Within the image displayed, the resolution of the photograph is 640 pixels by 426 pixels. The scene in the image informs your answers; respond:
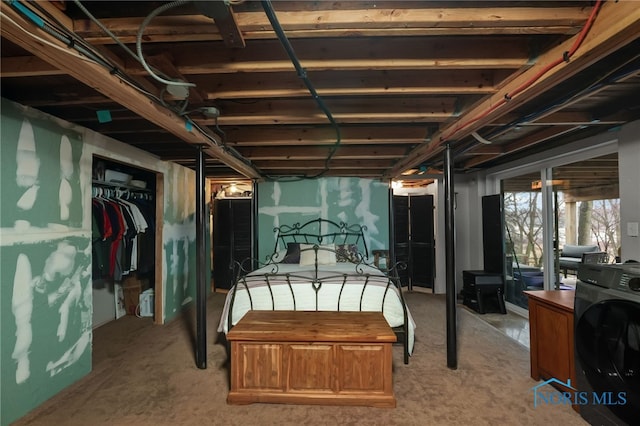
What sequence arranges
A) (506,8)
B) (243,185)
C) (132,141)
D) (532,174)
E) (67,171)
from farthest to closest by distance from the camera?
(243,185) → (532,174) → (132,141) → (67,171) → (506,8)

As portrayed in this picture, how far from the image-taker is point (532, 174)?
3.96 metres

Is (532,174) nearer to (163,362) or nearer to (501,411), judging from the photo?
(501,411)

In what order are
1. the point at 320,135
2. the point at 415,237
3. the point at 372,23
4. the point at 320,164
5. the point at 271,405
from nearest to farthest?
the point at 372,23 < the point at 271,405 < the point at 320,135 < the point at 320,164 < the point at 415,237

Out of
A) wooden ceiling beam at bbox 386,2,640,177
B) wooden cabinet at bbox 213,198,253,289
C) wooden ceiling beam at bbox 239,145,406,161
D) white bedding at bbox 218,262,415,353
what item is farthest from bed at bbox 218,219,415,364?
wooden cabinet at bbox 213,198,253,289

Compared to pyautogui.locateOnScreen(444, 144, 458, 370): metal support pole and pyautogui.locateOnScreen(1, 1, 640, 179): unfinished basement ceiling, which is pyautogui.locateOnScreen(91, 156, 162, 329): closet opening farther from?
pyautogui.locateOnScreen(444, 144, 458, 370): metal support pole

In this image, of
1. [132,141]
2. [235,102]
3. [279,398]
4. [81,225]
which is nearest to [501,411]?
[279,398]

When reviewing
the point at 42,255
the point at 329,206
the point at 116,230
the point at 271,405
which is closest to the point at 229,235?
the point at 329,206

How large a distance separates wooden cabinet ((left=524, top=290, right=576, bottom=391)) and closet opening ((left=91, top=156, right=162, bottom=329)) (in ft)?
12.8

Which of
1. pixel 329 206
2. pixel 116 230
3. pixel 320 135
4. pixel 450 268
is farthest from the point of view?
pixel 329 206

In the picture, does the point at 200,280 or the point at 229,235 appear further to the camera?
the point at 229,235

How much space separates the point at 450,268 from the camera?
2.54m

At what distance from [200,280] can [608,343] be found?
2.77 metres

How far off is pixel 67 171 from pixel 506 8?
3.00m

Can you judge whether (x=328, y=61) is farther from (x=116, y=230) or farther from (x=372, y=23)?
(x=116, y=230)
